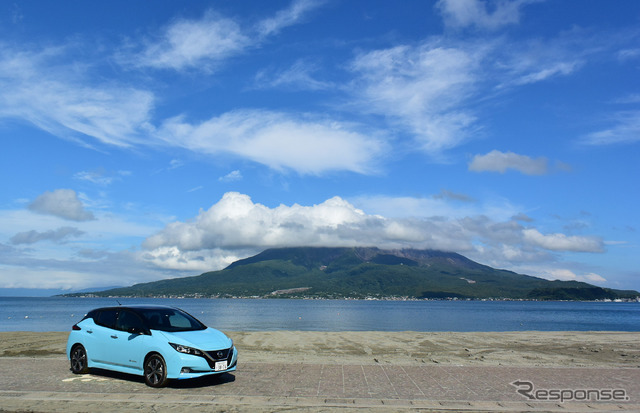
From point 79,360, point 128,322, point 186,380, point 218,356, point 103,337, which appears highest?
point 128,322

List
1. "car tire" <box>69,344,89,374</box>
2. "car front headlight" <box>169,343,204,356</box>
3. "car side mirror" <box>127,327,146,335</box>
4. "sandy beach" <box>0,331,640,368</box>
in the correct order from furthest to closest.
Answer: "sandy beach" <box>0,331,640,368</box>, "car tire" <box>69,344,89,374</box>, "car side mirror" <box>127,327,146,335</box>, "car front headlight" <box>169,343,204,356</box>

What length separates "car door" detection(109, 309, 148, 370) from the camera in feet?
42.4

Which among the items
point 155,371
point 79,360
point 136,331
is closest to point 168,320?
point 136,331

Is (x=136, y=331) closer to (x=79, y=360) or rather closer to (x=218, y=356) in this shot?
(x=218, y=356)

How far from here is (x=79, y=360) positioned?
46.9 ft

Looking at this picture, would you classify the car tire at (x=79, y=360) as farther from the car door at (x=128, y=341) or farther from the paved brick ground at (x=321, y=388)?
the car door at (x=128, y=341)

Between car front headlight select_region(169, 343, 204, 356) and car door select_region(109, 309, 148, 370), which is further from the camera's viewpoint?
car door select_region(109, 309, 148, 370)

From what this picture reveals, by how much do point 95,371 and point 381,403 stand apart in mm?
9114

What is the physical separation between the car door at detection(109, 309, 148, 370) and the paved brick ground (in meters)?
0.59

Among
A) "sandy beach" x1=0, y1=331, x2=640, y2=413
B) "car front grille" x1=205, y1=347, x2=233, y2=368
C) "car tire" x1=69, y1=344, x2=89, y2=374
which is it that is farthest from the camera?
"car tire" x1=69, y1=344, x2=89, y2=374

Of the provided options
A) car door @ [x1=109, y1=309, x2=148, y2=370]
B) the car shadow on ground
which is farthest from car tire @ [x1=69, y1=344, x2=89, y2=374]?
car door @ [x1=109, y1=309, x2=148, y2=370]

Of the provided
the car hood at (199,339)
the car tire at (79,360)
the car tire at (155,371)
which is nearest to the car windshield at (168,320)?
the car hood at (199,339)

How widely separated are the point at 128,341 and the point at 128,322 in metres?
0.66

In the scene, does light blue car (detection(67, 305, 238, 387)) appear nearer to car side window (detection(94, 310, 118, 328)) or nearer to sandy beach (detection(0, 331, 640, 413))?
car side window (detection(94, 310, 118, 328))
